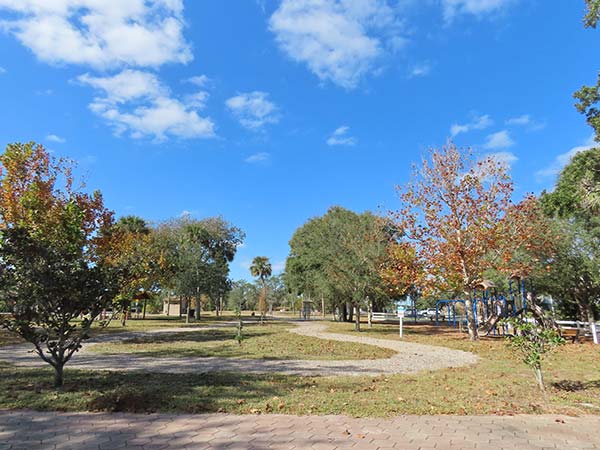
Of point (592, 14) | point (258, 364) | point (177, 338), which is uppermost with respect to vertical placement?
point (592, 14)

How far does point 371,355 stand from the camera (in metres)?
12.3

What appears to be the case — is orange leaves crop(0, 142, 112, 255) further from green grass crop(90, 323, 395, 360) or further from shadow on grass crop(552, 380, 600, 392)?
shadow on grass crop(552, 380, 600, 392)

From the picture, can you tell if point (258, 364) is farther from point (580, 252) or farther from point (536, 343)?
point (580, 252)

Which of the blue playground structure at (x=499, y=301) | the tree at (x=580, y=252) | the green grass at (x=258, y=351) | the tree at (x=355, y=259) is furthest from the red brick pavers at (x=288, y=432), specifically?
the tree at (x=355, y=259)

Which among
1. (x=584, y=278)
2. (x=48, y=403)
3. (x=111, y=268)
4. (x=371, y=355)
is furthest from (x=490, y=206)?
(x=48, y=403)

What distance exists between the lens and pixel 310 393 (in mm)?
6574

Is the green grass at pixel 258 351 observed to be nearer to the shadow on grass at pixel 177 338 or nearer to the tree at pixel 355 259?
the shadow on grass at pixel 177 338

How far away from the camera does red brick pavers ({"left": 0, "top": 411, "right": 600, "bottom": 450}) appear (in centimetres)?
418

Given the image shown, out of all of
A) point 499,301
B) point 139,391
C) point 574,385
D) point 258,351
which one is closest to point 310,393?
point 139,391

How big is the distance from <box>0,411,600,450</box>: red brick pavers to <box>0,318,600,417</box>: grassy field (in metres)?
0.38

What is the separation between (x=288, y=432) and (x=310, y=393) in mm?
2063

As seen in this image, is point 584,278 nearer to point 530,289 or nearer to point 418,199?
point 530,289

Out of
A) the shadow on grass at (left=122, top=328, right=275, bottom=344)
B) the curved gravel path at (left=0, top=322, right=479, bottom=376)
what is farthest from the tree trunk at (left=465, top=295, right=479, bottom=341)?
the shadow on grass at (left=122, top=328, right=275, bottom=344)

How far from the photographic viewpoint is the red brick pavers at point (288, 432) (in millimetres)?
4180
